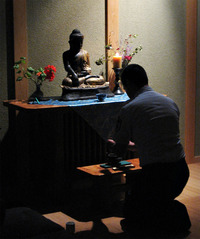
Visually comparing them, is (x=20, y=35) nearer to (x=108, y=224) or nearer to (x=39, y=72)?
(x=39, y=72)

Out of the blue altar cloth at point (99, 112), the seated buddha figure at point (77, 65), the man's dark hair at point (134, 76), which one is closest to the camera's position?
the man's dark hair at point (134, 76)

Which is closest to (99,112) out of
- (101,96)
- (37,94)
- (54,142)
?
(101,96)

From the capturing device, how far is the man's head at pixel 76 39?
4039 millimetres

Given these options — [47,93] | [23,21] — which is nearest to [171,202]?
[47,93]

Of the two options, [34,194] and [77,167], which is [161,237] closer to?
[77,167]

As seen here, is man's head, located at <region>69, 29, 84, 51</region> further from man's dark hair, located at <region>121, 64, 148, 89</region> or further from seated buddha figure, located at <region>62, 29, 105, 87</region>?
man's dark hair, located at <region>121, 64, 148, 89</region>

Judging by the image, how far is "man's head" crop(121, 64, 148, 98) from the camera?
10.3 feet

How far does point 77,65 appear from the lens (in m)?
4.12

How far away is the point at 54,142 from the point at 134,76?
1.09 meters

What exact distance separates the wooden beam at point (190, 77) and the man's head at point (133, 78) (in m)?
2.03

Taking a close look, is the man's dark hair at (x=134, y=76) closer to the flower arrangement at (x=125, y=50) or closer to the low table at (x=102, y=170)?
the low table at (x=102, y=170)

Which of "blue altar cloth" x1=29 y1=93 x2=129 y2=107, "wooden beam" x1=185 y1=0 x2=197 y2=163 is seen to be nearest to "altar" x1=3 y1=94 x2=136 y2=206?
"blue altar cloth" x1=29 y1=93 x2=129 y2=107

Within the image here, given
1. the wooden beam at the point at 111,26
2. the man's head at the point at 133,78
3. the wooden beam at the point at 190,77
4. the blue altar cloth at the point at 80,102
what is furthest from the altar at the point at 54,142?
the wooden beam at the point at 190,77

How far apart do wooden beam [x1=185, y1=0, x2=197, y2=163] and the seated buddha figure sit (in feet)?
4.26
